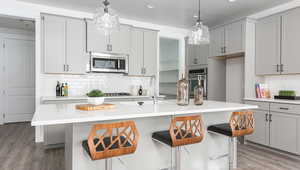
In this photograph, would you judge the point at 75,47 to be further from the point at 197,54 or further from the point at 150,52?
the point at 197,54

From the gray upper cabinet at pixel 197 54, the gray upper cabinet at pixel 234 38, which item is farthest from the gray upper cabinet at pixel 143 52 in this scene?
the gray upper cabinet at pixel 234 38

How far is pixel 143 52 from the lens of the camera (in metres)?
4.54

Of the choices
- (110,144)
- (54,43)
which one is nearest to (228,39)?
(54,43)

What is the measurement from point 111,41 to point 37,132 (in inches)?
94.5

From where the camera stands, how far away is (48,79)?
398 centimetres

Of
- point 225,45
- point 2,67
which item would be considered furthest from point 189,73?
point 2,67

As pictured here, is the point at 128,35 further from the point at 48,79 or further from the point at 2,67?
the point at 2,67

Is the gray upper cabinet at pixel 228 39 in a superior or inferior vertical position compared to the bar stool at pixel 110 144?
superior

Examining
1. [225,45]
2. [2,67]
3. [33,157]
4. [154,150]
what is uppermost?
[225,45]

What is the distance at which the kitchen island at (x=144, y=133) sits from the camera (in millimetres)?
1674

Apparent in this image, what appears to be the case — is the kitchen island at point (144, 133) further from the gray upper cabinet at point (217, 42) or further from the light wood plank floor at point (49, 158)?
the gray upper cabinet at point (217, 42)

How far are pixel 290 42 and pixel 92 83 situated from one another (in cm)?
397

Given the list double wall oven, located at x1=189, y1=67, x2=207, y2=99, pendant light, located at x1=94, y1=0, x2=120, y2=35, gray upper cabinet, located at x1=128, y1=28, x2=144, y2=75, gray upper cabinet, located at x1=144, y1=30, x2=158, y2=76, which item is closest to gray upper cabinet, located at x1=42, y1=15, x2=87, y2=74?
gray upper cabinet, located at x1=128, y1=28, x2=144, y2=75

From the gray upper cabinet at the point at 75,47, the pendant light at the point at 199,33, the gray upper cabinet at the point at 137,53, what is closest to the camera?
the pendant light at the point at 199,33
